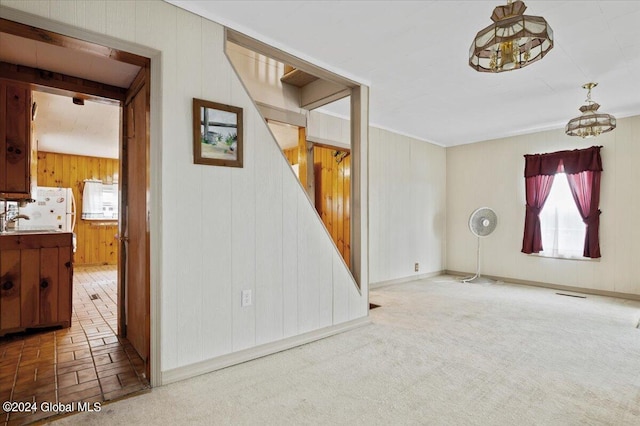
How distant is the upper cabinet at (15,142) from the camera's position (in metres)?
2.88

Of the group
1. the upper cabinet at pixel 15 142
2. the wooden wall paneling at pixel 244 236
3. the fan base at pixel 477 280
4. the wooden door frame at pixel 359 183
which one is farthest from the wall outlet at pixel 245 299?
the fan base at pixel 477 280

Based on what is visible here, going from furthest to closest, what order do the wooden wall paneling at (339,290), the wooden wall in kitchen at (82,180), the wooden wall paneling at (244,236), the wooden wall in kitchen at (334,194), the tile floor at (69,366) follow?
the wooden wall in kitchen at (82,180) → the wooden wall in kitchen at (334,194) → the wooden wall paneling at (339,290) → the wooden wall paneling at (244,236) → the tile floor at (69,366)

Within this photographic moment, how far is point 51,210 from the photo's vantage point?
6.84 m

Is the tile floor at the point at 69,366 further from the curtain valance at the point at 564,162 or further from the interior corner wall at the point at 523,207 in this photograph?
the curtain valance at the point at 564,162

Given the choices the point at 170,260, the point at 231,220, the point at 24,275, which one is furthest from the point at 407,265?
the point at 24,275

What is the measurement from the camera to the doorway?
2.15 meters

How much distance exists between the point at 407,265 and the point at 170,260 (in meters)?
4.23

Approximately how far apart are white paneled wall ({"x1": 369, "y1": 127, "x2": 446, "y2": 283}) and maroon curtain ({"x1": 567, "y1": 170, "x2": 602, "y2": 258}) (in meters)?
2.06

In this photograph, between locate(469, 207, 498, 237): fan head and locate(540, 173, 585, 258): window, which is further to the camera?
locate(469, 207, 498, 237): fan head

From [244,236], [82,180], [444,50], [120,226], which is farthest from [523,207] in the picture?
[82,180]

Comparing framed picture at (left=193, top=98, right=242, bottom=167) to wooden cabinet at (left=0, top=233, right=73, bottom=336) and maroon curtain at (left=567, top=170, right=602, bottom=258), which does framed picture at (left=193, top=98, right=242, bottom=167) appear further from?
maroon curtain at (left=567, top=170, right=602, bottom=258)

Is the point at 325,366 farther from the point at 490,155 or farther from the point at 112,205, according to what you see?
the point at 112,205

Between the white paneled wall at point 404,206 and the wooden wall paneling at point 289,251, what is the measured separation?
240 cm

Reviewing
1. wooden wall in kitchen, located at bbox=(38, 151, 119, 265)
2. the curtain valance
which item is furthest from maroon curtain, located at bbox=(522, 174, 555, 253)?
wooden wall in kitchen, located at bbox=(38, 151, 119, 265)
